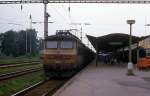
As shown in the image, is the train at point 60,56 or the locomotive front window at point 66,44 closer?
the train at point 60,56

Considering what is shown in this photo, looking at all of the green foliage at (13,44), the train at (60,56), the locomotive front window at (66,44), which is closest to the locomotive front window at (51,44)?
the train at (60,56)

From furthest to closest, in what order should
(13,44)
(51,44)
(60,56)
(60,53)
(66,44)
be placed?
1. (13,44)
2. (51,44)
3. (66,44)
4. (60,53)
5. (60,56)

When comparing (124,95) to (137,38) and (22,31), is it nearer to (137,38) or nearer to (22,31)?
(137,38)

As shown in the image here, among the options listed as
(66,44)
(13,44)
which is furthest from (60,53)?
(13,44)

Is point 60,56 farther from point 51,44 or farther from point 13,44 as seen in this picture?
point 13,44

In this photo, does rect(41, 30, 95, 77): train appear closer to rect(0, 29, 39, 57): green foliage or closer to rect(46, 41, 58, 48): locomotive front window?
rect(46, 41, 58, 48): locomotive front window

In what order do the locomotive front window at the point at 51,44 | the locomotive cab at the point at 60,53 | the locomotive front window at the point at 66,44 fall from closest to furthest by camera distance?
the locomotive cab at the point at 60,53
the locomotive front window at the point at 66,44
the locomotive front window at the point at 51,44

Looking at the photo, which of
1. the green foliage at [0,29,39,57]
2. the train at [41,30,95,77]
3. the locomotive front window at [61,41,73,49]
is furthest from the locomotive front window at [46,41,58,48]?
the green foliage at [0,29,39,57]

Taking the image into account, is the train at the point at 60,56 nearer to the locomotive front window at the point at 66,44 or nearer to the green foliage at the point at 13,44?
the locomotive front window at the point at 66,44

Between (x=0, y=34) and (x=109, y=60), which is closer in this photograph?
(x=109, y=60)

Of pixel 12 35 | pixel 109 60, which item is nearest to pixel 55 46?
pixel 109 60

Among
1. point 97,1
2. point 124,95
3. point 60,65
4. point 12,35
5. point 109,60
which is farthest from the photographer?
point 12,35

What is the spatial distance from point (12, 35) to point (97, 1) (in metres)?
62.8

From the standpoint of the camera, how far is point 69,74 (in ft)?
89.7
